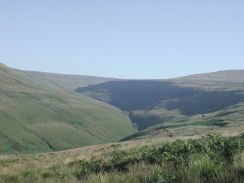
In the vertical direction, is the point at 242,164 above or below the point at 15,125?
above

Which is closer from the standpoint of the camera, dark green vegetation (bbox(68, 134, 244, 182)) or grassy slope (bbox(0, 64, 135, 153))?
dark green vegetation (bbox(68, 134, 244, 182))

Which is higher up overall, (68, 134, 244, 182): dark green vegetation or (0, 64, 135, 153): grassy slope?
(68, 134, 244, 182): dark green vegetation

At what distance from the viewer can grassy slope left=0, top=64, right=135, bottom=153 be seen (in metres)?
89.7

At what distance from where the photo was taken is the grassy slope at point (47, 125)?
3531 inches

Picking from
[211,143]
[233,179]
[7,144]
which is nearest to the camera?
[233,179]

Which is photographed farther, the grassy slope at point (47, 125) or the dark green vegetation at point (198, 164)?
the grassy slope at point (47, 125)

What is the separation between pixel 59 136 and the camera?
334 ft

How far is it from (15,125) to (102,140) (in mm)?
30738

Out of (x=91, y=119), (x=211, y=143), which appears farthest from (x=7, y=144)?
(x=211, y=143)

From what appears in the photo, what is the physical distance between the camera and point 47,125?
11175 centimetres

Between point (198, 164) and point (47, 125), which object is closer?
point (198, 164)

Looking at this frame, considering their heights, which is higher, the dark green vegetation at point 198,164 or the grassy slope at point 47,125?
the dark green vegetation at point 198,164

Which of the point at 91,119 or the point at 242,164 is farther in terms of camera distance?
the point at 91,119

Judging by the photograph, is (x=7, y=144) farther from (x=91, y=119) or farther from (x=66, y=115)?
(x=91, y=119)
